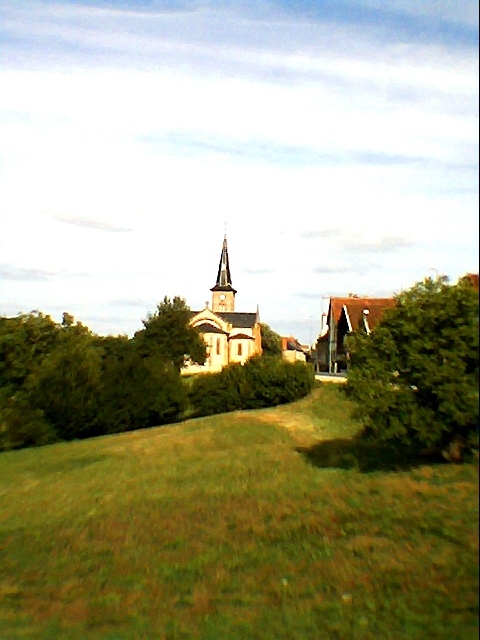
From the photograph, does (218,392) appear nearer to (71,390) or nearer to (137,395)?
(137,395)

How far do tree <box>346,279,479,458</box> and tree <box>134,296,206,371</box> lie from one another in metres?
61.6

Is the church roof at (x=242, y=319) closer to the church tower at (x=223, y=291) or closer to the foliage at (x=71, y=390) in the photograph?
the church tower at (x=223, y=291)

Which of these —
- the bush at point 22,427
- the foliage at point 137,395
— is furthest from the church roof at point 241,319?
the bush at point 22,427

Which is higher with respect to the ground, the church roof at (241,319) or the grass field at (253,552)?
the church roof at (241,319)

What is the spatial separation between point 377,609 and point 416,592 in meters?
0.45

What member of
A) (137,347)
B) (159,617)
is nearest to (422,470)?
(159,617)

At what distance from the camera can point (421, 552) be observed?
11.2 metres

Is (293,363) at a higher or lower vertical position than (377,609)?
higher

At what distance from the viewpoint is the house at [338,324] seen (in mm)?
42956

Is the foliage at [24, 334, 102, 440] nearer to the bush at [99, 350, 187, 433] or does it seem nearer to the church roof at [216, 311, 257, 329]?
the bush at [99, 350, 187, 433]

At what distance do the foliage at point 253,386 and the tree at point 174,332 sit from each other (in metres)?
27.2

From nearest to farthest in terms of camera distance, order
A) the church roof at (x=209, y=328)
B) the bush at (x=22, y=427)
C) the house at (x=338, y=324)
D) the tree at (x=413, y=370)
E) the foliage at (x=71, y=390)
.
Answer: the tree at (x=413, y=370) → the house at (x=338, y=324) → the bush at (x=22, y=427) → the foliage at (x=71, y=390) → the church roof at (x=209, y=328)

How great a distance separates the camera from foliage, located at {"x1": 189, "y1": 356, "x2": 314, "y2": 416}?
162 feet

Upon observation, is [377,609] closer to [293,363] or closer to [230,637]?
[230,637]
